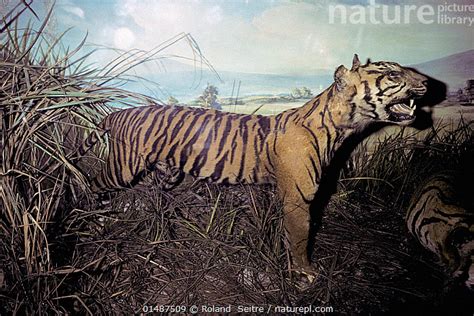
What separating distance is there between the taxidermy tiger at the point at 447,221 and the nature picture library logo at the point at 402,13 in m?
0.54

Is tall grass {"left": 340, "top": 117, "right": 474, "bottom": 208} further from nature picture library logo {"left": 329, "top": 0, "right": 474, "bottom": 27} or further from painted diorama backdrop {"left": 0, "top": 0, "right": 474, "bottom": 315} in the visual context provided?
nature picture library logo {"left": 329, "top": 0, "right": 474, "bottom": 27}

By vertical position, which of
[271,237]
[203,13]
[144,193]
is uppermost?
[203,13]

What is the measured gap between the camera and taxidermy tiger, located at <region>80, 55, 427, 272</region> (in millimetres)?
1204

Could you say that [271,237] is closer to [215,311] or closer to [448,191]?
[215,311]

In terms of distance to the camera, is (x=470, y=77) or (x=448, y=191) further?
(x=470, y=77)

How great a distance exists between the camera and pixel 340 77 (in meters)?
1.18

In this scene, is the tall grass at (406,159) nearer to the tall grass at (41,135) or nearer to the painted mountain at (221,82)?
the painted mountain at (221,82)

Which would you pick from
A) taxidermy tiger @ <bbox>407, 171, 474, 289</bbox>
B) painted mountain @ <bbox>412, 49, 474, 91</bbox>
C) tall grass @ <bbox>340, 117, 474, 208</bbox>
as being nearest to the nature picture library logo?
painted mountain @ <bbox>412, 49, 474, 91</bbox>

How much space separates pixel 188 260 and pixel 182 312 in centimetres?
17

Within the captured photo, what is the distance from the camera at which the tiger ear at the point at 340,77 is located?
45.9 inches

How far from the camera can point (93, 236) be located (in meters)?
1.24

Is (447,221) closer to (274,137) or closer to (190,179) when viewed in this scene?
(274,137)

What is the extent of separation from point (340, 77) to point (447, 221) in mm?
549

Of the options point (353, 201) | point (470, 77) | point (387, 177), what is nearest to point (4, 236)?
point (353, 201)
